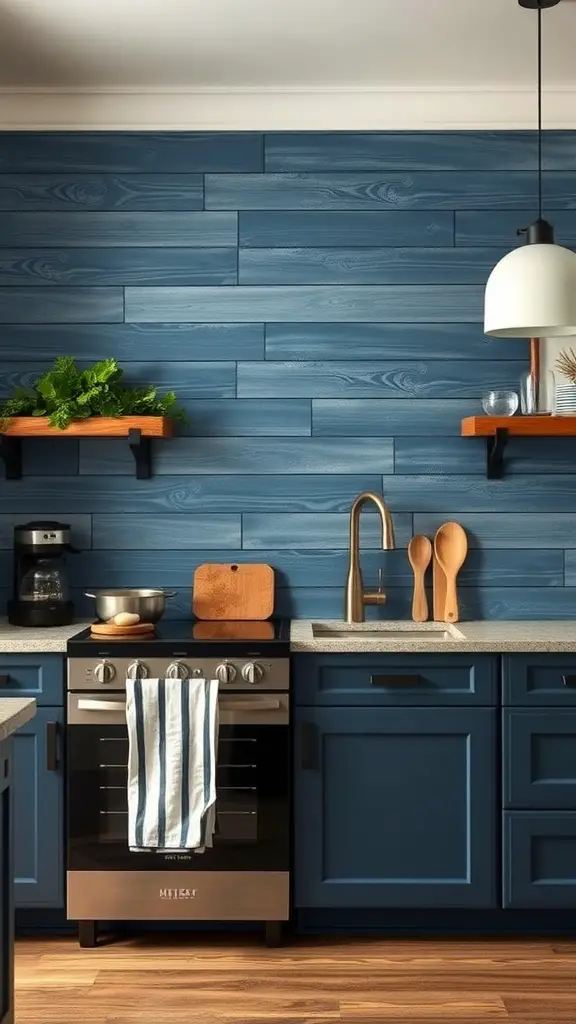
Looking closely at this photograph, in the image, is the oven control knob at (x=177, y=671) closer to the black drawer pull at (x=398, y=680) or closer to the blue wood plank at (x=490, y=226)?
the black drawer pull at (x=398, y=680)

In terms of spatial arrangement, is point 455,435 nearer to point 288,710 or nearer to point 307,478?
point 307,478

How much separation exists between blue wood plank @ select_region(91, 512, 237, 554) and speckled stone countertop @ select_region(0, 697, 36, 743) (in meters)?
1.47

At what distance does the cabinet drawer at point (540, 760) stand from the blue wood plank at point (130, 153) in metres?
2.04

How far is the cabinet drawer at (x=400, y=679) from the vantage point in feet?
11.0

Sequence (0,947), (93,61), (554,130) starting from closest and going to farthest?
1. (0,947)
2. (93,61)
3. (554,130)

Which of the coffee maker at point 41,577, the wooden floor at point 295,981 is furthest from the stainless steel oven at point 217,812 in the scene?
the coffee maker at point 41,577

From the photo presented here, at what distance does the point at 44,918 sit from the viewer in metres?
3.43

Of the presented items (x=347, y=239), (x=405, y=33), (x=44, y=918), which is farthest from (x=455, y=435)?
(x=44, y=918)

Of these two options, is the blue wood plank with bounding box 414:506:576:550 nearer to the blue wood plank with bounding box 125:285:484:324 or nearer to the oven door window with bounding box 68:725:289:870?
the blue wood plank with bounding box 125:285:484:324

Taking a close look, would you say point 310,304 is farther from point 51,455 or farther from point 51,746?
point 51,746

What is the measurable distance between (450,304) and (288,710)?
151 centimetres

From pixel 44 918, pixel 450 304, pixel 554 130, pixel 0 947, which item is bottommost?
pixel 44 918

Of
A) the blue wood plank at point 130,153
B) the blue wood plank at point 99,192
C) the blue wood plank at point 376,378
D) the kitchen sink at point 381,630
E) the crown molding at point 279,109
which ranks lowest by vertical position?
the kitchen sink at point 381,630

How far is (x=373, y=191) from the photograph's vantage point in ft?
12.6
